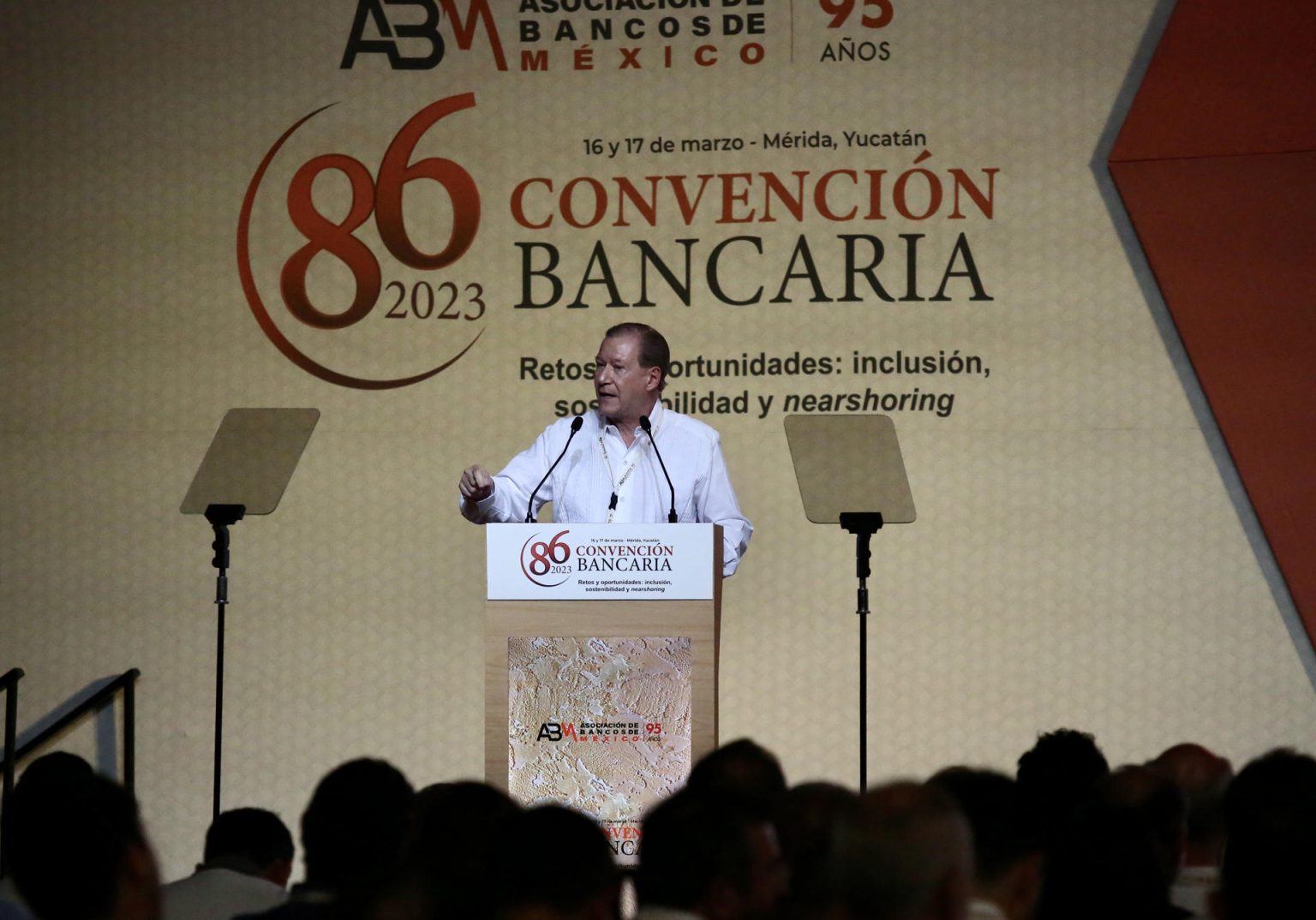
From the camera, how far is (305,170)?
595 cm

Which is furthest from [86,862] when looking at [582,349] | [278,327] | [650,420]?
[278,327]

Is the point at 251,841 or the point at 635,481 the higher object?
the point at 635,481

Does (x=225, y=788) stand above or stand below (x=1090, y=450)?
below

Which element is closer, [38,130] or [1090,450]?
[1090,450]

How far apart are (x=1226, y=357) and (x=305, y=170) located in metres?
3.36

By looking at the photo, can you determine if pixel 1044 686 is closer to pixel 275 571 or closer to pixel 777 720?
pixel 777 720

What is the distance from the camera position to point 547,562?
3766 mm

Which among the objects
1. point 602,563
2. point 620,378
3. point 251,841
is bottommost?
point 251,841

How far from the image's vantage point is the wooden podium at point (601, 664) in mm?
3705

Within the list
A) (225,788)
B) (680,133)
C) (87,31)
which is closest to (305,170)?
(87,31)

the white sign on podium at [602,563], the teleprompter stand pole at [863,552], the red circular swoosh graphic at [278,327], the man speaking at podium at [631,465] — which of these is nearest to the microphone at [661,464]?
the man speaking at podium at [631,465]

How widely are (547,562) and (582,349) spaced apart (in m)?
2.12

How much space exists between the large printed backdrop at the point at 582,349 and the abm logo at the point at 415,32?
1 centimetres

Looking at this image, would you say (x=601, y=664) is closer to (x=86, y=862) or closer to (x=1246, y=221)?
(x=86, y=862)
